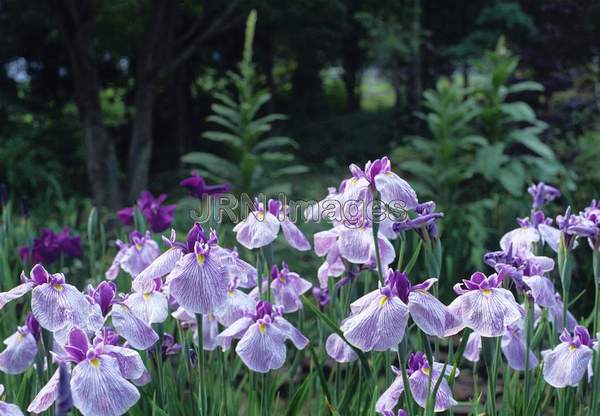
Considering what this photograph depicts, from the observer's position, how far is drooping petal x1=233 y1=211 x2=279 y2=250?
1.41m

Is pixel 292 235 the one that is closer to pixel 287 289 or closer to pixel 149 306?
pixel 287 289

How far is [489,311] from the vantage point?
3.78 feet

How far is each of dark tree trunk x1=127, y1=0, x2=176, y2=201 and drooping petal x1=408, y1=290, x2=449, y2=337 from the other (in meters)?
5.80

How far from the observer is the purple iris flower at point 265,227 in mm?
1418

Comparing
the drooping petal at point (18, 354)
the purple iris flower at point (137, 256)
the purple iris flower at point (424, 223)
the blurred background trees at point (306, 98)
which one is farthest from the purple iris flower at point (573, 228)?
the blurred background trees at point (306, 98)

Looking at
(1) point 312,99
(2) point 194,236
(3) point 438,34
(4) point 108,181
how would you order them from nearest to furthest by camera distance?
(2) point 194,236
(4) point 108,181
(3) point 438,34
(1) point 312,99

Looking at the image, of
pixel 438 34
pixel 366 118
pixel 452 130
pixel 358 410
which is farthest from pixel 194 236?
pixel 438 34

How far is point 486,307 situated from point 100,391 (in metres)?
0.66

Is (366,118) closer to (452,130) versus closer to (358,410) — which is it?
(452,130)

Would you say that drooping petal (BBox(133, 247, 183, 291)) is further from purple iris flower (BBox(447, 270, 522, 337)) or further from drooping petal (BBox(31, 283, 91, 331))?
purple iris flower (BBox(447, 270, 522, 337))

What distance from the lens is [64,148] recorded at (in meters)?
9.74

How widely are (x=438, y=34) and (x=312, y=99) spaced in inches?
122

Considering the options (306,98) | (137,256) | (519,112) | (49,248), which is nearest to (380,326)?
(137,256)

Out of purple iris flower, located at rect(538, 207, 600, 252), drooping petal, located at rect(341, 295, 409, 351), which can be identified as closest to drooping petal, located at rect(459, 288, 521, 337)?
drooping petal, located at rect(341, 295, 409, 351)
